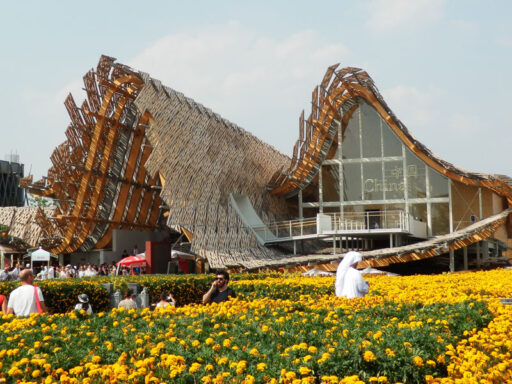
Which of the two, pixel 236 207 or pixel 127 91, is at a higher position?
pixel 127 91

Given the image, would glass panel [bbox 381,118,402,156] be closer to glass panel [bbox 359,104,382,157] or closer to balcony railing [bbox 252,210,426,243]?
glass panel [bbox 359,104,382,157]

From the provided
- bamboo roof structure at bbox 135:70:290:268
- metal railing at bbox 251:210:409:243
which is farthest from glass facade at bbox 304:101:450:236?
bamboo roof structure at bbox 135:70:290:268

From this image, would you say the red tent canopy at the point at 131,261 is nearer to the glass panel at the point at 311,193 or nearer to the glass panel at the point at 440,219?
the glass panel at the point at 311,193

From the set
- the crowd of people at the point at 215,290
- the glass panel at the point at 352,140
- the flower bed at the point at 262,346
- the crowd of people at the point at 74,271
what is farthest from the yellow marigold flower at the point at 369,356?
the glass panel at the point at 352,140

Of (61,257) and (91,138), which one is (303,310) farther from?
(61,257)

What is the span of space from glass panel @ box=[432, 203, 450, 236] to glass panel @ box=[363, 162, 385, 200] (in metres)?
2.40

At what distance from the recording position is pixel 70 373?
4.74m

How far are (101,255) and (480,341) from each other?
88.8ft

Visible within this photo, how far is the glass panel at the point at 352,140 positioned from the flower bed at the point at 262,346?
2169 centimetres

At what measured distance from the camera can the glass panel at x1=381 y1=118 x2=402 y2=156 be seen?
28.6 metres

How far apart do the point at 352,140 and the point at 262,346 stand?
2478 centimetres

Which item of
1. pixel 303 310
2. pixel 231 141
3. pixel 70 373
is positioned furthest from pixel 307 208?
pixel 70 373

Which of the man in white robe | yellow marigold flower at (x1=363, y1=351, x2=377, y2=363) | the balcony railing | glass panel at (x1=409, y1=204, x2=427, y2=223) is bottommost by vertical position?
yellow marigold flower at (x1=363, y1=351, x2=377, y2=363)

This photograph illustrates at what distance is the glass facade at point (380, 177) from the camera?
28.5m
